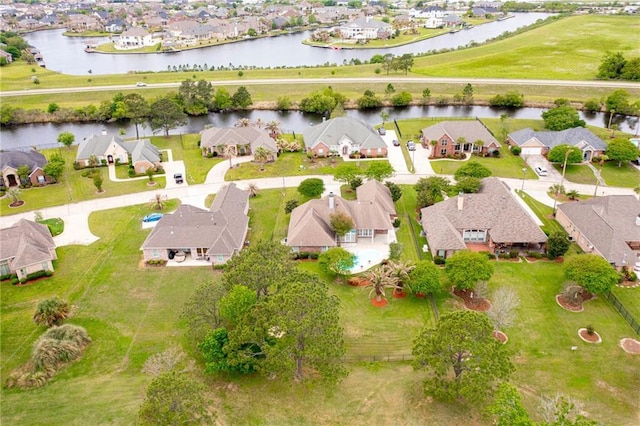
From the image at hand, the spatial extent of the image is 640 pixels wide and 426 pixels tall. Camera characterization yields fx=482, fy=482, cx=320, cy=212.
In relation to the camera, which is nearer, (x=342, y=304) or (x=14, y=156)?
(x=342, y=304)

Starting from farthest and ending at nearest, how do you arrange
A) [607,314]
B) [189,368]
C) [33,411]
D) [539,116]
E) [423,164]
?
[539,116] → [423,164] → [607,314] → [189,368] → [33,411]

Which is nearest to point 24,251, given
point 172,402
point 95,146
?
point 172,402

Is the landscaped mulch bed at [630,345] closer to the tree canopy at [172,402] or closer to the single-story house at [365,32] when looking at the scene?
the tree canopy at [172,402]

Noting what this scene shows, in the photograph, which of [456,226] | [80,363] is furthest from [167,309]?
[456,226]

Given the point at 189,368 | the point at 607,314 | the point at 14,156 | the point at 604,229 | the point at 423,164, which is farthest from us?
the point at 423,164

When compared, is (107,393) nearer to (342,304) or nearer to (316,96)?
(342,304)

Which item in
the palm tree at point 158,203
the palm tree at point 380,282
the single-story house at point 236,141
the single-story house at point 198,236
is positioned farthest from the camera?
the single-story house at point 236,141

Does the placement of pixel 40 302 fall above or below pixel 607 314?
above

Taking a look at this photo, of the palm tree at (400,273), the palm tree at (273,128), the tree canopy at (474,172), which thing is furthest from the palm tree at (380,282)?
the palm tree at (273,128)
